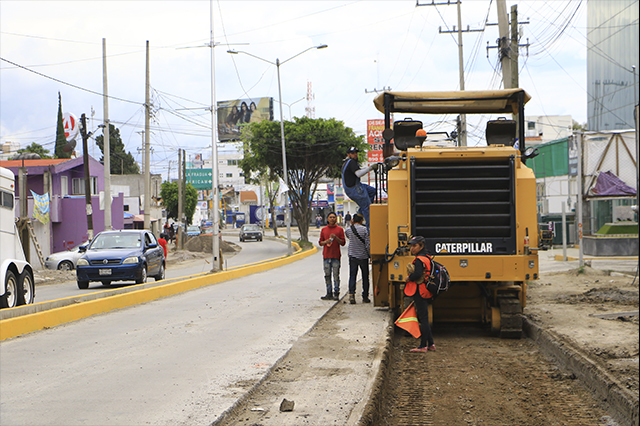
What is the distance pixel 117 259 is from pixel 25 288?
6.06 meters

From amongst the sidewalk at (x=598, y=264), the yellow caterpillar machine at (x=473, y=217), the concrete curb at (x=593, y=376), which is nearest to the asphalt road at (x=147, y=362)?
the yellow caterpillar machine at (x=473, y=217)

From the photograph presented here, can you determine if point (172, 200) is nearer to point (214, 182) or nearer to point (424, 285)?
point (214, 182)

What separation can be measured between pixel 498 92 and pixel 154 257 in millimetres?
14020

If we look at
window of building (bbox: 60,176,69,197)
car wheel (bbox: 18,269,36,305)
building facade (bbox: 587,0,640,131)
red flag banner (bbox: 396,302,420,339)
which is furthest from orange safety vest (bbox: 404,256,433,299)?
window of building (bbox: 60,176,69,197)

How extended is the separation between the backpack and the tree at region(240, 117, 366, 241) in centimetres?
3815

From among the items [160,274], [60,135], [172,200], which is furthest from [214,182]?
[172,200]

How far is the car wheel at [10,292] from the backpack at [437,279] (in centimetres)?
808

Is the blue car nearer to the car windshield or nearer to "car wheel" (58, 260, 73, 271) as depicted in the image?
the car windshield

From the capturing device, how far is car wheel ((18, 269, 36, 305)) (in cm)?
1290

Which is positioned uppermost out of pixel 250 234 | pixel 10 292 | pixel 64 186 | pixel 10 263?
pixel 64 186

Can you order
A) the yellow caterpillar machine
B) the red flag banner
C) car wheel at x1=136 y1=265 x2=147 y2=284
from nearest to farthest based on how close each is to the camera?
the red flag banner < the yellow caterpillar machine < car wheel at x1=136 y1=265 x2=147 y2=284

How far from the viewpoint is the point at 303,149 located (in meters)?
47.9

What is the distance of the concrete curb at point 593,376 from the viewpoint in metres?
5.75

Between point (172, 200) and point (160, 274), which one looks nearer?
point (160, 274)
